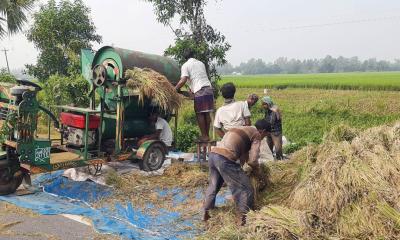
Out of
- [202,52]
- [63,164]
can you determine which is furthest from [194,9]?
[63,164]

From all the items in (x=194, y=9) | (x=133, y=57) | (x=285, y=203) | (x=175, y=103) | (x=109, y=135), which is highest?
(x=194, y=9)

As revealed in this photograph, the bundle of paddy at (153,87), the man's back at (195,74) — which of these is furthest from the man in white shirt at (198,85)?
the bundle of paddy at (153,87)

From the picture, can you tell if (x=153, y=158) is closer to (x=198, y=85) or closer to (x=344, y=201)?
(x=198, y=85)

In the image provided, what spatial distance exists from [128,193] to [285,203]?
8.50 ft

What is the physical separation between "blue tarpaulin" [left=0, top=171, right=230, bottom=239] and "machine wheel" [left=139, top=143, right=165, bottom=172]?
3.38ft

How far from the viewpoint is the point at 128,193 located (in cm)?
689

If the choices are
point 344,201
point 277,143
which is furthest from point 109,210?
point 277,143

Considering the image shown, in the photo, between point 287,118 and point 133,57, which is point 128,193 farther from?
point 287,118

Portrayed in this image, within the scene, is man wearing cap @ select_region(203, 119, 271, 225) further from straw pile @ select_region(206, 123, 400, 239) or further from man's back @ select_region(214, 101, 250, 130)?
man's back @ select_region(214, 101, 250, 130)

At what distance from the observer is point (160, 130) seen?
852cm

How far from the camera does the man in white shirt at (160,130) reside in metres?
8.50

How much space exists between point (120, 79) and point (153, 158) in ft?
5.32

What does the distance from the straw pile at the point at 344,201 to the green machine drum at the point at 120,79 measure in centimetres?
375

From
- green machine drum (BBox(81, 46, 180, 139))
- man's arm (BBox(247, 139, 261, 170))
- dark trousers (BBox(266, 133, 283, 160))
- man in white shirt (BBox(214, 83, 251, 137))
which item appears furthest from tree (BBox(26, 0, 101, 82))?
man's arm (BBox(247, 139, 261, 170))
